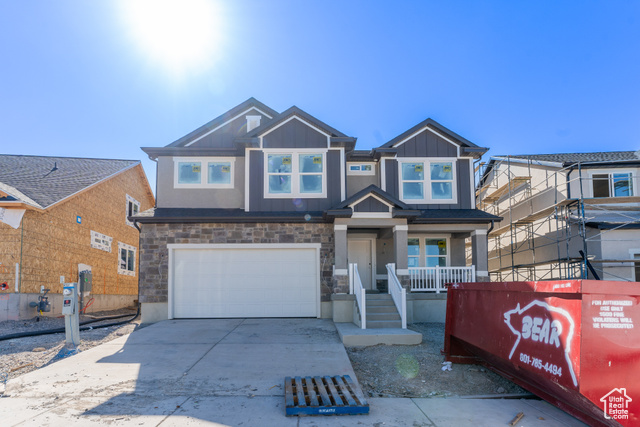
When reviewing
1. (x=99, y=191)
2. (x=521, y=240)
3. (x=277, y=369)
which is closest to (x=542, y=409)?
(x=277, y=369)

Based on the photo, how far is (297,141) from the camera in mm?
14000

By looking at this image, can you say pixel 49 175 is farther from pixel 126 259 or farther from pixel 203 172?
pixel 203 172

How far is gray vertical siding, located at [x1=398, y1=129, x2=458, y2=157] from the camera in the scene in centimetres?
1470

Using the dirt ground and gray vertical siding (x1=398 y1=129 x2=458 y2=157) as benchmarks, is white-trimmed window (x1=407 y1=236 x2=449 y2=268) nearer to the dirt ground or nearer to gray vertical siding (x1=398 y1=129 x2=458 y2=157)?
gray vertical siding (x1=398 y1=129 x2=458 y2=157)

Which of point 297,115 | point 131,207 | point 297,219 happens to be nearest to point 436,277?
point 297,219

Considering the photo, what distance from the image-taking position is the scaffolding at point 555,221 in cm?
1564

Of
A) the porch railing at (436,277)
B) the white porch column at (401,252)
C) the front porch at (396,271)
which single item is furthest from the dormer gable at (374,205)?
the porch railing at (436,277)

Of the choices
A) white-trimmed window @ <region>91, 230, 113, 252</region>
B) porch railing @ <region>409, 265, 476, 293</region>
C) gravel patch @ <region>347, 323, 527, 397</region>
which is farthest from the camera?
white-trimmed window @ <region>91, 230, 113, 252</region>

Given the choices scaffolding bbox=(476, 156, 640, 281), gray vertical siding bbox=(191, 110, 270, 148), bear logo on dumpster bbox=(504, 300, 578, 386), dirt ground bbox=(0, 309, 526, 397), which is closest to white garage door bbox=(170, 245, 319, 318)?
dirt ground bbox=(0, 309, 526, 397)

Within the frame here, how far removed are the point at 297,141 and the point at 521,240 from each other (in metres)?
11.3

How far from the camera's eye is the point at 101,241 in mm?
19078

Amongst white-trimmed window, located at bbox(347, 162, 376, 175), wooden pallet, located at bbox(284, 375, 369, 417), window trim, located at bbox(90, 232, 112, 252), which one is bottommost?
wooden pallet, located at bbox(284, 375, 369, 417)

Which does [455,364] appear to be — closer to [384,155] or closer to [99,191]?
[384,155]

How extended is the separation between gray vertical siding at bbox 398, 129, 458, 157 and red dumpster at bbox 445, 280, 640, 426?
9.31 m
